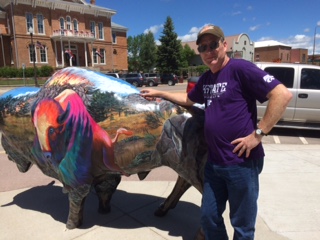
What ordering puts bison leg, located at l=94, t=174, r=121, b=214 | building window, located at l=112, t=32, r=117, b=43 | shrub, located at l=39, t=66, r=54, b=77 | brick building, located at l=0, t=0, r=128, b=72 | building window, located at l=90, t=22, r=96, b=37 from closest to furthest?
bison leg, located at l=94, t=174, r=121, b=214, shrub, located at l=39, t=66, r=54, b=77, brick building, located at l=0, t=0, r=128, b=72, building window, located at l=90, t=22, r=96, b=37, building window, located at l=112, t=32, r=117, b=43

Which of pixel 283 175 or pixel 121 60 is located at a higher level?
pixel 121 60

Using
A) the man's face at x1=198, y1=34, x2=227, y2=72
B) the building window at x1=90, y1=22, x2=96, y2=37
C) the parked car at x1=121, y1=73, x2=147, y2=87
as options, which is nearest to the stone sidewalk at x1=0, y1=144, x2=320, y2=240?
the man's face at x1=198, y1=34, x2=227, y2=72

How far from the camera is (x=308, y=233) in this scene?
3.00m

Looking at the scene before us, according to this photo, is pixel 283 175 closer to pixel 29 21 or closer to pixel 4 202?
pixel 4 202

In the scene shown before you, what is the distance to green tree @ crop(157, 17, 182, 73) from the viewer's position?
146 feet

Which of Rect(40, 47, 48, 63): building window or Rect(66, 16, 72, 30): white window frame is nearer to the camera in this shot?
Rect(40, 47, 48, 63): building window

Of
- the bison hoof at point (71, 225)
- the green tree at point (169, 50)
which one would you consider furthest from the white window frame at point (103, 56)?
the bison hoof at point (71, 225)

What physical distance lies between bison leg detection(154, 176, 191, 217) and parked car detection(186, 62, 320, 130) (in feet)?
16.4

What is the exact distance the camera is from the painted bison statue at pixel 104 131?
2404 mm

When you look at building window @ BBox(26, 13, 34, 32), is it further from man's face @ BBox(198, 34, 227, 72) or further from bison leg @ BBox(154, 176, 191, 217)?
man's face @ BBox(198, 34, 227, 72)

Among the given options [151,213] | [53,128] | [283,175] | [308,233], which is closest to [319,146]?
[283,175]

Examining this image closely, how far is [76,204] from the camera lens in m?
2.87

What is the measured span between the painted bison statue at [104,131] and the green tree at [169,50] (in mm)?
42641

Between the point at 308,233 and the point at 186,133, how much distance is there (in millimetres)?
1842
